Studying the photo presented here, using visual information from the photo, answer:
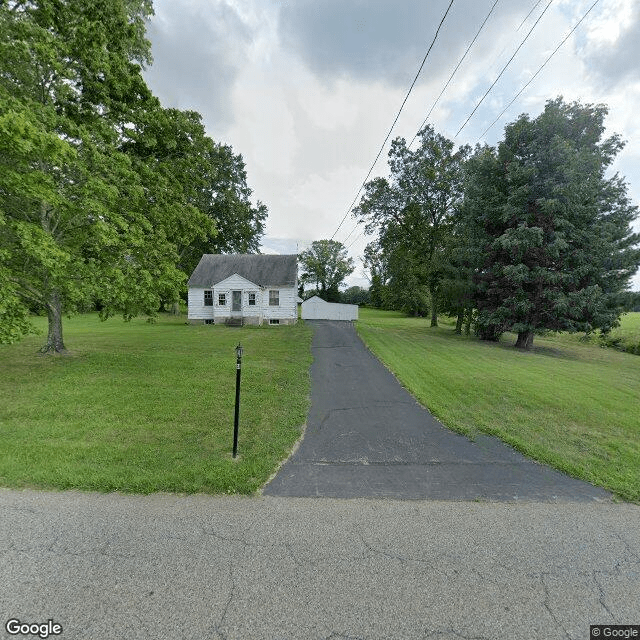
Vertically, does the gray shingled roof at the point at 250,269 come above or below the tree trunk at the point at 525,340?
above

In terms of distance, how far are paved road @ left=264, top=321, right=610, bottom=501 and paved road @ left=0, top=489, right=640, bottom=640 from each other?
0.86 ft

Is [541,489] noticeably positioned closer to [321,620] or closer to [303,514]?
[303,514]

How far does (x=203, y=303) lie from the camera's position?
990 inches

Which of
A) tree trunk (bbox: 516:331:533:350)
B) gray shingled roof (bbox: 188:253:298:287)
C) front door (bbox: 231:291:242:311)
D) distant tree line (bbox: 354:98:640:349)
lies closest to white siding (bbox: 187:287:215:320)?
gray shingled roof (bbox: 188:253:298:287)

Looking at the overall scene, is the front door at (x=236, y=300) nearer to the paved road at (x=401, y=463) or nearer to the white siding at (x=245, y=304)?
the white siding at (x=245, y=304)

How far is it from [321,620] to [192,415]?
442 cm

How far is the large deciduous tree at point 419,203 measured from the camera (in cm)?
2445

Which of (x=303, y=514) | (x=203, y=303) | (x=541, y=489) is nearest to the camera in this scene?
(x=303, y=514)

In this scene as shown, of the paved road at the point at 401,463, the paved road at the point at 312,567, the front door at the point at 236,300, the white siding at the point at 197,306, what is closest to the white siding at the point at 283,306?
the front door at the point at 236,300

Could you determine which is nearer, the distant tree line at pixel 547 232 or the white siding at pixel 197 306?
the distant tree line at pixel 547 232

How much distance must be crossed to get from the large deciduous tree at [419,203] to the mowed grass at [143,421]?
1822cm

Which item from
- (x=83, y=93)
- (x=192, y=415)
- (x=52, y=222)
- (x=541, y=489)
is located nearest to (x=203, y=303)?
(x=52, y=222)

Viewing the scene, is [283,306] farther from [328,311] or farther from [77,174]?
[77,174]

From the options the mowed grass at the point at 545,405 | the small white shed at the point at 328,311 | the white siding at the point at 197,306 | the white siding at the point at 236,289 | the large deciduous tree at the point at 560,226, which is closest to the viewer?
the mowed grass at the point at 545,405
